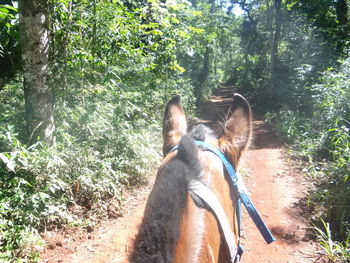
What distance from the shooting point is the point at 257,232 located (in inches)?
165

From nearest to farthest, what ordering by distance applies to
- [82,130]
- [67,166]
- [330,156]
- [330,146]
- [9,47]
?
[9,47] < [67,166] < [82,130] < [330,146] < [330,156]

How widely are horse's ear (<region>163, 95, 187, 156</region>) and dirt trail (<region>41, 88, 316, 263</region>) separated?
11.2 inches

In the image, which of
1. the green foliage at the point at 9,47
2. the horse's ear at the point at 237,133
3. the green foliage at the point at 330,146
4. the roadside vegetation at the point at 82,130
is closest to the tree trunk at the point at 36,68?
the roadside vegetation at the point at 82,130

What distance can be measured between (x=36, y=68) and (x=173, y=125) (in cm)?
252

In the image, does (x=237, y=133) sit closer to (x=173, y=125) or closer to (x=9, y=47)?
(x=173, y=125)

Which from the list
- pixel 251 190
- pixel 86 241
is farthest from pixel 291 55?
pixel 86 241

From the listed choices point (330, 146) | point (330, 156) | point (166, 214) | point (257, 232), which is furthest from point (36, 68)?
point (330, 156)

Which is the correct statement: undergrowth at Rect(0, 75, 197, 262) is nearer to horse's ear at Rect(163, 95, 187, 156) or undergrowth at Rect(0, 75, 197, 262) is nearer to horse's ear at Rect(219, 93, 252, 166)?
horse's ear at Rect(163, 95, 187, 156)

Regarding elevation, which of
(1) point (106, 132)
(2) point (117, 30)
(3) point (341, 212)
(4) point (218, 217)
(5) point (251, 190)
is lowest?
(5) point (251, 190)

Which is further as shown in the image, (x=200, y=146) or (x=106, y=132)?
(x=106, y=132)

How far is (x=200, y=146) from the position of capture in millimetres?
1371

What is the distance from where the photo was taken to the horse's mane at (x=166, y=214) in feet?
2.74

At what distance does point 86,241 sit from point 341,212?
13.3 ft

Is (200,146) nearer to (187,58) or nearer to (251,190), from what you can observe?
(251,190)
